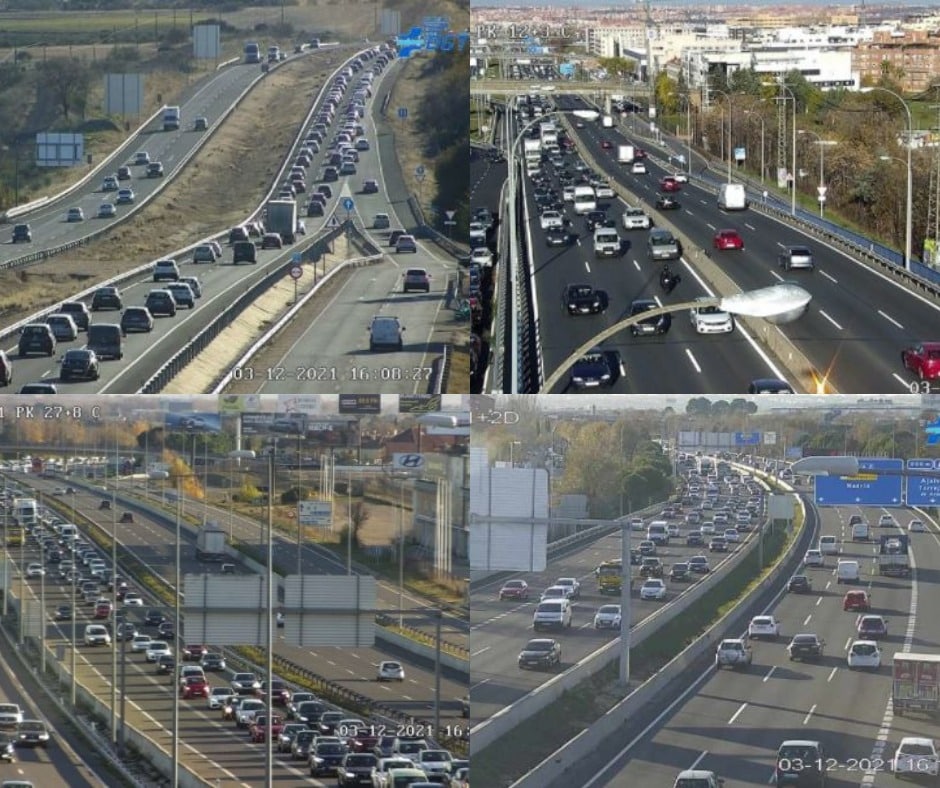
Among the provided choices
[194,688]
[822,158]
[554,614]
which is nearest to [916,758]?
[554,614]

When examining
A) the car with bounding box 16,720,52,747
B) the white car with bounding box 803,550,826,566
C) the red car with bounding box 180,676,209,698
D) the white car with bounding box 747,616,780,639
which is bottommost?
the red car with bounding box 180,676,209,698

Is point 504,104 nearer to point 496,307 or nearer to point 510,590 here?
point 496,307

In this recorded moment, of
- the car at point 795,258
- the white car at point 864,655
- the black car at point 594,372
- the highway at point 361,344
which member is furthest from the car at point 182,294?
the white car at point 864,655

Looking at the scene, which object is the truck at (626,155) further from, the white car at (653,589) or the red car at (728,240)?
the white car at (653,589)

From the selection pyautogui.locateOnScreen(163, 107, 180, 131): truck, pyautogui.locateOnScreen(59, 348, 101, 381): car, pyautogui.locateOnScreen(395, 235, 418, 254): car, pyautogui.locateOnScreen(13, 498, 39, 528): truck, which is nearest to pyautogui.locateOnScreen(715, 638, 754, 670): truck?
pyautogui.locateOnScreen(395, 235, 418, 254): car

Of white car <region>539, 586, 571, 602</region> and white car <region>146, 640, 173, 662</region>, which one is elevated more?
white car <region>539, 586, 571, 602</region>

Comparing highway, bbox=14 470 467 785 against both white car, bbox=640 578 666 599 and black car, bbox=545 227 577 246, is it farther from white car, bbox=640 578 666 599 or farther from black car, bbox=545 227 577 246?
black car, bbox=545 227 577 246
